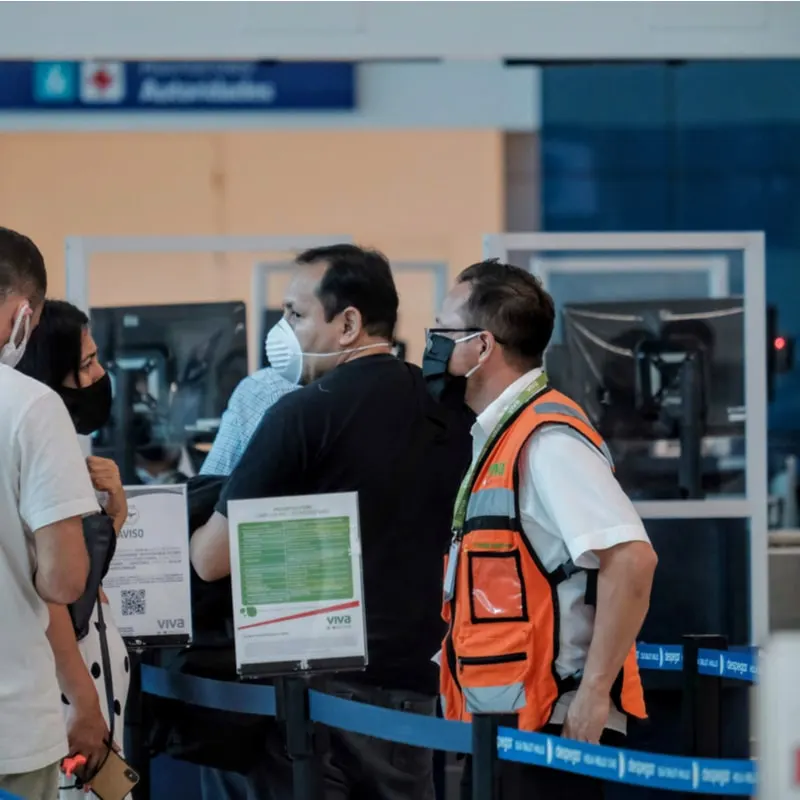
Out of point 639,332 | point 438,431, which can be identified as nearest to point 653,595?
point 639,332

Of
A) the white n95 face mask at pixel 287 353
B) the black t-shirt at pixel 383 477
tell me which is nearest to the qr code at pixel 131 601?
the black t-shirt at pixel 383 477

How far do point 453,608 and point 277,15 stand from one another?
182 cm

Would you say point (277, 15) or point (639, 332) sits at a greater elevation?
point (277, 15)

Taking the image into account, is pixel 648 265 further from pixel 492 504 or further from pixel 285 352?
pixel 492 504

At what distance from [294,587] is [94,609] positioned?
1.09 ft

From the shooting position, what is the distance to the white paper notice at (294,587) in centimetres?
213

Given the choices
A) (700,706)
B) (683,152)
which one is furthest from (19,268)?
(683,152)

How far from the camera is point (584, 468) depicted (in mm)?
1941

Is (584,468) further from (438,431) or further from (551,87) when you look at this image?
(551,87)

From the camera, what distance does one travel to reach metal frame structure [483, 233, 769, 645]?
3600mm

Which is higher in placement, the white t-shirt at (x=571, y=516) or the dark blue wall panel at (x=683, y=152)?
the dark blue wall panel at (x=683, y=152)

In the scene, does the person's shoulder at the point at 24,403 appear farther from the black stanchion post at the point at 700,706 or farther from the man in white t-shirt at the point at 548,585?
the black stanchion post at the point at 700,706

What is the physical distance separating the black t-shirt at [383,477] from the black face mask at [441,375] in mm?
41

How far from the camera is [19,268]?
1.88m
